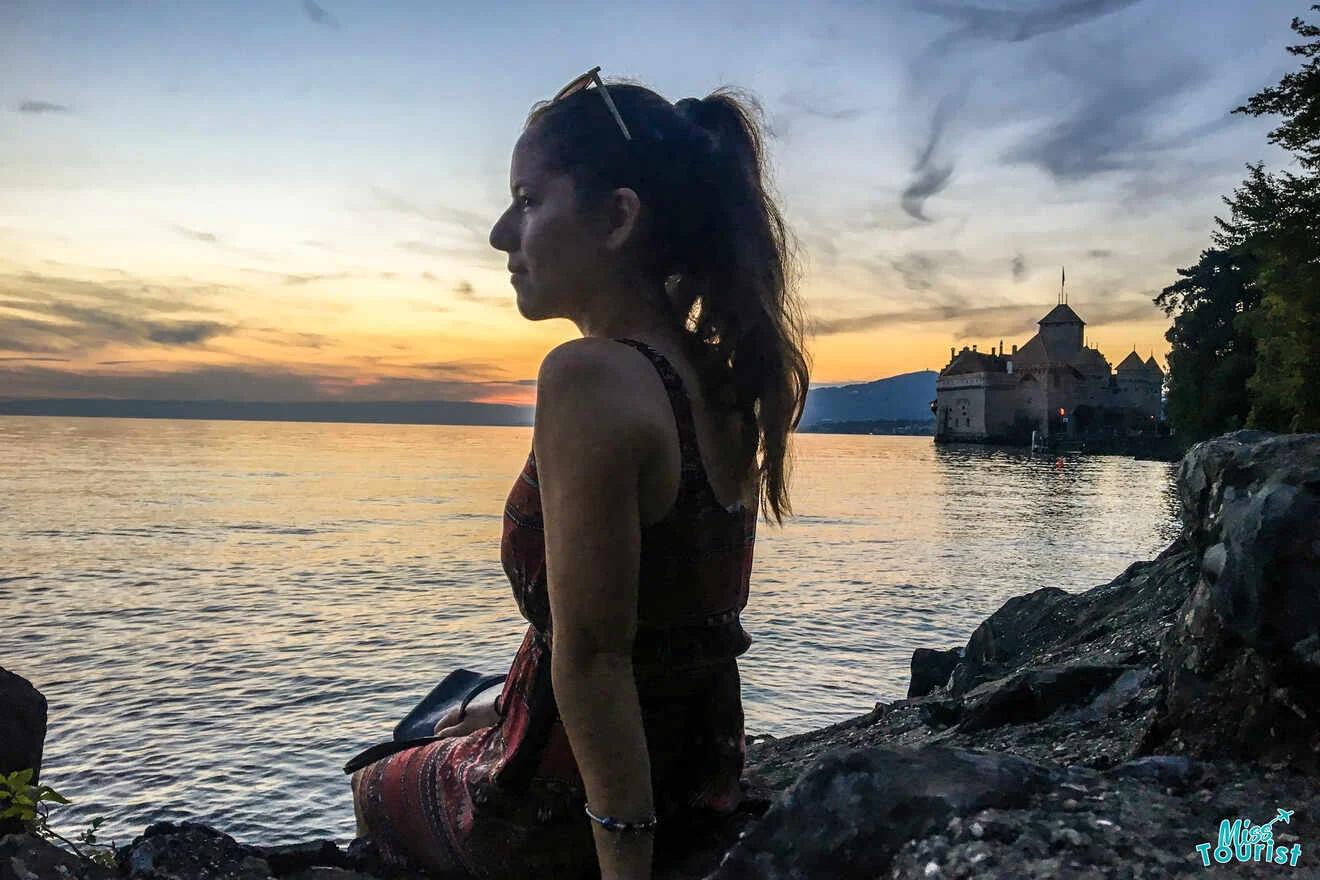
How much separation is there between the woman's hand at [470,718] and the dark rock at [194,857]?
961 mm

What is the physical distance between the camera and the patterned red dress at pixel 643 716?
2033 mm

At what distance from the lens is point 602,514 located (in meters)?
1.73

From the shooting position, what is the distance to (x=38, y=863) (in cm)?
240

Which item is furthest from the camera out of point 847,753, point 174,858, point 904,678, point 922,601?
point 922,601

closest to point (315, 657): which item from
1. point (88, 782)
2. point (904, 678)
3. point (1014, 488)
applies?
point (88, 782)

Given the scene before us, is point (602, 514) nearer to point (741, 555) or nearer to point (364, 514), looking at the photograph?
point (741, 555)

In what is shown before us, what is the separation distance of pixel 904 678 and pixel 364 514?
92.0 feet

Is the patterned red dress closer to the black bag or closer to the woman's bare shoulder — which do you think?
the woman's bare shoulder

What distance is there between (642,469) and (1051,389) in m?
118

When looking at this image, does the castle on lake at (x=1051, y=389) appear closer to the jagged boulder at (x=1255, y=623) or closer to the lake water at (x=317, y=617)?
the lake water at (x=317, y=617)

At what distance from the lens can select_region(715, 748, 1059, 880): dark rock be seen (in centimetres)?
195

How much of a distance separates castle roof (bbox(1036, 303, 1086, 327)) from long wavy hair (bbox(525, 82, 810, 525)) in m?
125

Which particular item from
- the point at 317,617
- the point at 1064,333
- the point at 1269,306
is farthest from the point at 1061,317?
the point at 317,617

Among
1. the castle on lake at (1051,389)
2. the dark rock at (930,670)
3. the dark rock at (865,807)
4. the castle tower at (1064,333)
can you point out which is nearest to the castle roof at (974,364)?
the castle on lake at (1051,389)
